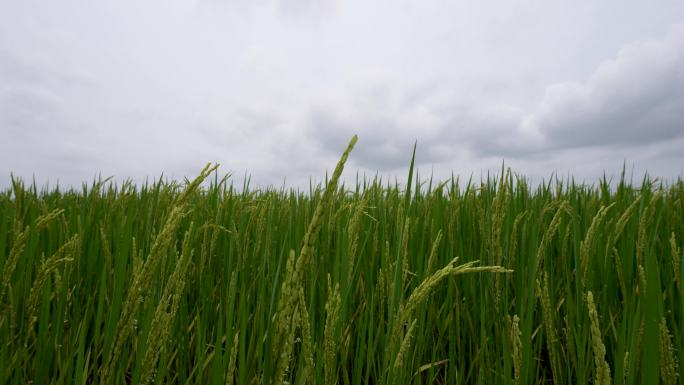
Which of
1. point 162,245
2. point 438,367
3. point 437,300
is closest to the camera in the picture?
point 162,245

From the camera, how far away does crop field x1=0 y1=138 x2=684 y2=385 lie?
0.75 meters

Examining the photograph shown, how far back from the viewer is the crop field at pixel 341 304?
2.45ft

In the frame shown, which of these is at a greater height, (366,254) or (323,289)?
(366,254)

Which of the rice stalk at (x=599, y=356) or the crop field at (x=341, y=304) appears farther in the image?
the crop field at (x=341, y=304)

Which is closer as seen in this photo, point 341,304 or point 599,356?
point 599,356

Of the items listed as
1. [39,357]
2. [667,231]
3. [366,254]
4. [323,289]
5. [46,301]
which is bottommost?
[39,357]

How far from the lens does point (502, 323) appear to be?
1497 millimetres

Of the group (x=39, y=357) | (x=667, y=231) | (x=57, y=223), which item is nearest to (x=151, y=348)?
(x=39, y=357)

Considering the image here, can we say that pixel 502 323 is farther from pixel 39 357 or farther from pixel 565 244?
pixel 39 357

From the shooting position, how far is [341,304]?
1.23m

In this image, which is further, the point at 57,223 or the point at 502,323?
the point at 57,223

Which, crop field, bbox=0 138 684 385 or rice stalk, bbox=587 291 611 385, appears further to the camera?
crop field, bbox=0 138 684 385

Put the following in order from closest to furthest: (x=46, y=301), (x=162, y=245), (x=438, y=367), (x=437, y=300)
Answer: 1. (x=162, y=245)
2. (x=46, y=301)
3. (x=438, y=367)
4. (x=437, y=300)

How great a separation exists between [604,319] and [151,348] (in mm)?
1721
